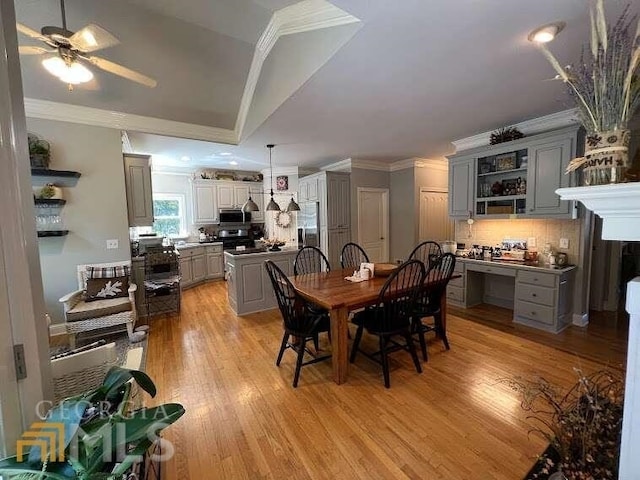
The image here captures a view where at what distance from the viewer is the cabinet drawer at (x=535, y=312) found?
10.6ft

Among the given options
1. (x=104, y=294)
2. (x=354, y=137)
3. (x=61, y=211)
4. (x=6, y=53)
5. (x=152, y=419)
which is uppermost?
(x=354, y=137)

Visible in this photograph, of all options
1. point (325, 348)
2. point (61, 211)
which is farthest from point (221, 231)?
point (325, 348)

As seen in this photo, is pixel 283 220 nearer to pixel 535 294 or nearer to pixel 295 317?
pixel 295 317

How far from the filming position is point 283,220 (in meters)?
6.59

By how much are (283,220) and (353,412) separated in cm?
504

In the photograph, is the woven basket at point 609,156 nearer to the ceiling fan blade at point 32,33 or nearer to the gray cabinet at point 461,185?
the ceiling fan blade at point 32,33

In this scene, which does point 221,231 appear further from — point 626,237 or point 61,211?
point 626,237

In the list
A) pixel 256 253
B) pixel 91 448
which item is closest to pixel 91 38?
pixel 91 448

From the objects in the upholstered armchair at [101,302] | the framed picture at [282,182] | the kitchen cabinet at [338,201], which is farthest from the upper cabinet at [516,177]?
the upholstered armchair at [101,302]

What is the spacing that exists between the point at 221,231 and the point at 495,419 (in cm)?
599

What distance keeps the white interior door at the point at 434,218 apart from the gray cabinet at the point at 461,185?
1.30 metres

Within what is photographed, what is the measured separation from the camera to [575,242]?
11.2ft

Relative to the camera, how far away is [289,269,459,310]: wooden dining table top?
2197mm

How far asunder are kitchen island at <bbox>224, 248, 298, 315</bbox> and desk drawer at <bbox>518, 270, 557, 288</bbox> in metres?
3.27
